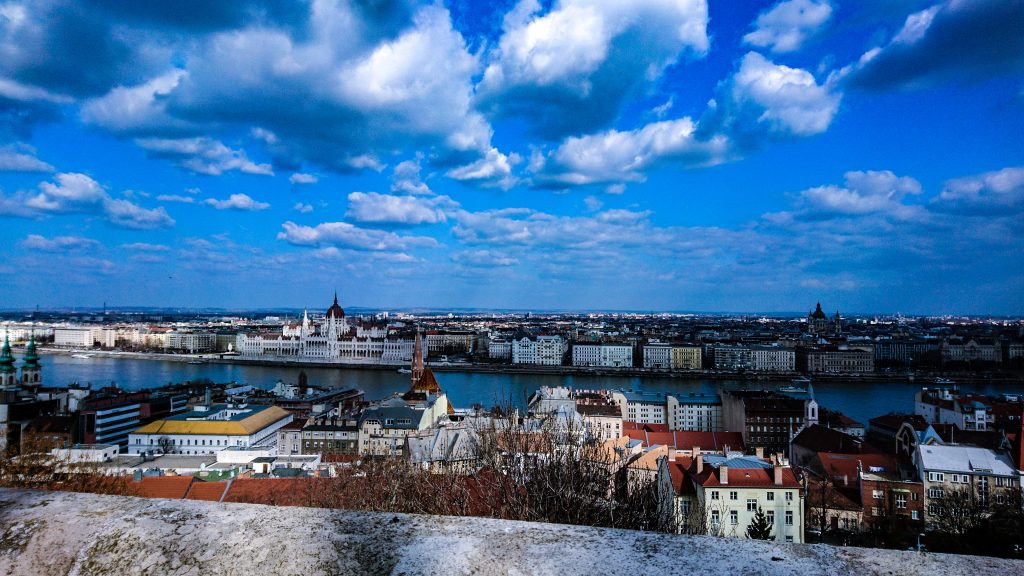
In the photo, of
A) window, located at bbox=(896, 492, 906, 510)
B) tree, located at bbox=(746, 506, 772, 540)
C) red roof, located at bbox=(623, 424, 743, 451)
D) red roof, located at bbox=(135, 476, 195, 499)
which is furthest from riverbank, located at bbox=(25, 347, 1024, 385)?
red roof, located at bbox=(135, 476, 195, 499)

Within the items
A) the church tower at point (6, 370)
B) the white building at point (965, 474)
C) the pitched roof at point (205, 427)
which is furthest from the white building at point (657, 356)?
the church tower at point (6, 370)

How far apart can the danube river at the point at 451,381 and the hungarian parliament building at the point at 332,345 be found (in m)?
5.01

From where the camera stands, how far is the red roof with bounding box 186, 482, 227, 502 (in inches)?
245

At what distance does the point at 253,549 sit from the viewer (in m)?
0.93

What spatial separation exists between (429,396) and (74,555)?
17.5 metres

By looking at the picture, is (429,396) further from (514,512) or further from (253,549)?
(253,549)

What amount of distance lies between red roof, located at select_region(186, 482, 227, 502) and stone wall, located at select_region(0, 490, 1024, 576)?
5904 mm

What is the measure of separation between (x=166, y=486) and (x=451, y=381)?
2699 centimetres

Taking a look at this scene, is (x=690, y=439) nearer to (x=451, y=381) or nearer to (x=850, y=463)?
(x=850, y=463)

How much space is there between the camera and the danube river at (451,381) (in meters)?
26.5

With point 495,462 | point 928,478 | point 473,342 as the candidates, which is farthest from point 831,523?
point 473,342

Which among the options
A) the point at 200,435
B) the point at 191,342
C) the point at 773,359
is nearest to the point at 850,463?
the point at 200,435

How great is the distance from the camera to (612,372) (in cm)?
3853

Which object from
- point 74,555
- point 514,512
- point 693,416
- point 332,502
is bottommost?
point 693,416
